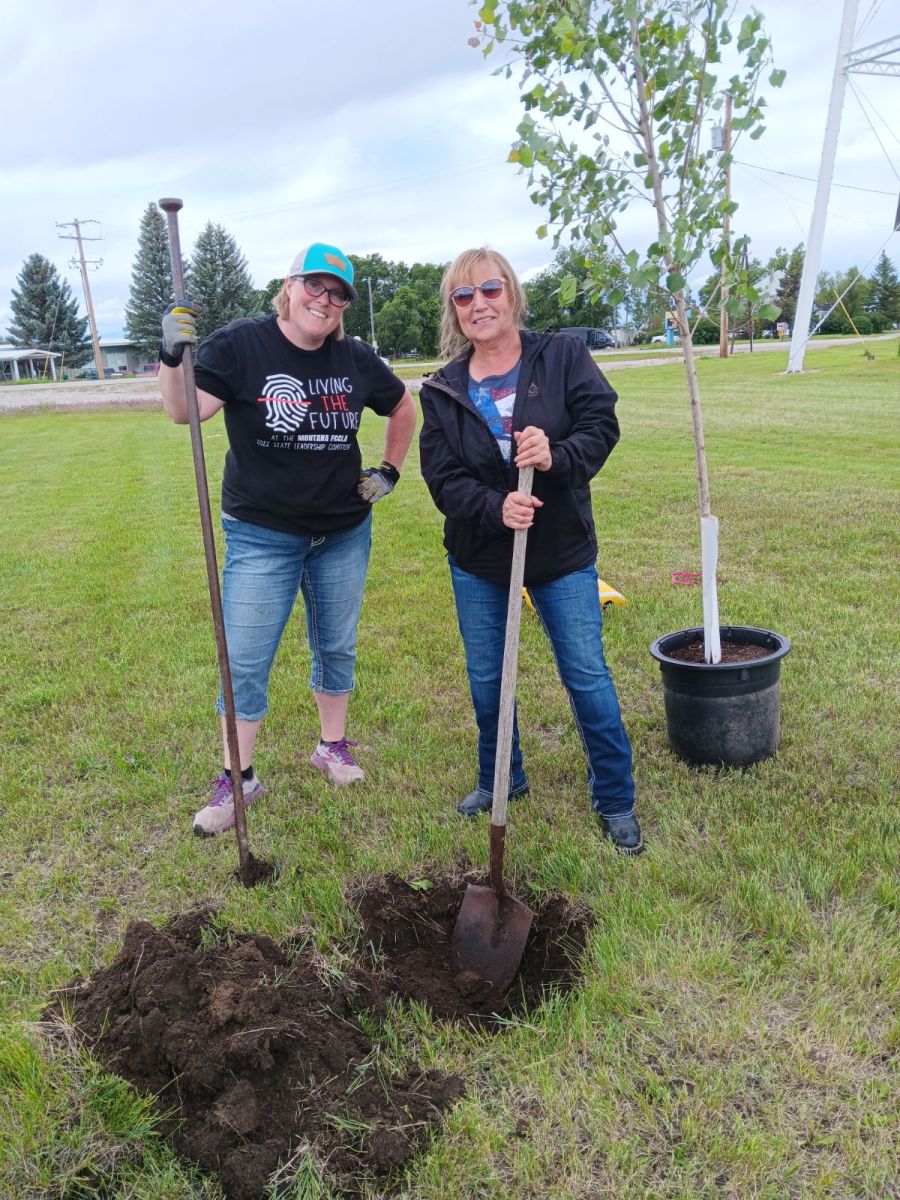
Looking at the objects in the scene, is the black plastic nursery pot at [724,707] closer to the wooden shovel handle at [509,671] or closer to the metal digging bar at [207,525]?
the wooden shovel handle at [509,671]

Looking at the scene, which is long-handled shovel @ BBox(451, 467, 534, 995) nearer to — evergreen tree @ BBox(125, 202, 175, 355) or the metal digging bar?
the metal digging bar

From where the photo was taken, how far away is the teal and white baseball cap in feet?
10.4

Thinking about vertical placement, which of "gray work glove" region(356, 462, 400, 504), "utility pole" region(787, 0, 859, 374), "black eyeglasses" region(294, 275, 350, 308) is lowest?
"gray work glove" region(356, 462, 400, 504)

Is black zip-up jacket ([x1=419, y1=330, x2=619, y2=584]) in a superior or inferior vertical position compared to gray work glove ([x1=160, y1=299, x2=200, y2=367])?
inferior

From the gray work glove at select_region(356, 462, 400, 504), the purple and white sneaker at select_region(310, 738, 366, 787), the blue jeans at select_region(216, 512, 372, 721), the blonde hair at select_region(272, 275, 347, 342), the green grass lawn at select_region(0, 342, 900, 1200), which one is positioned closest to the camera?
the green grass lawn at select_region(0, 342, 900, 1200)

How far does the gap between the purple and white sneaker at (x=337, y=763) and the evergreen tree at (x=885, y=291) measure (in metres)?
69.7

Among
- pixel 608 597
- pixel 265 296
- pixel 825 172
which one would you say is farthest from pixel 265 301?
pixel 608 597

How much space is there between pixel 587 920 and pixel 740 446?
11.5 meters

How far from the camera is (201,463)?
278 cm

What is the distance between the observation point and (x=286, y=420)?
3334mm

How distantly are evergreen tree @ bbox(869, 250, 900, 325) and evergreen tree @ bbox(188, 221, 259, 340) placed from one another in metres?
46.4

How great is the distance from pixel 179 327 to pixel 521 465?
47.6 inches

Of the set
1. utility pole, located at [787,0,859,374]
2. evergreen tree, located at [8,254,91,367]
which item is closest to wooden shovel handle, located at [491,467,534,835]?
utility pole, located at [787,0,859,374]

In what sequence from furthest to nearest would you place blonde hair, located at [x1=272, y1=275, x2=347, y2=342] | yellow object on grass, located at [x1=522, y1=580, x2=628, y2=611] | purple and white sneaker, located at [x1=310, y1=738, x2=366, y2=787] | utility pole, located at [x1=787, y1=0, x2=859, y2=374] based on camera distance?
utility pole, located at [x1=787, y1=0, x2=859, y2=374] < yellow object on grass, located at [x1=522, y1=580, x2=628, y2=611] < purple and white sneaker, located at [x1=310, y1=738, x2=366, y2=787] < blonde hair, located at [x1=272, y1=275, x2=347, y2=342]
